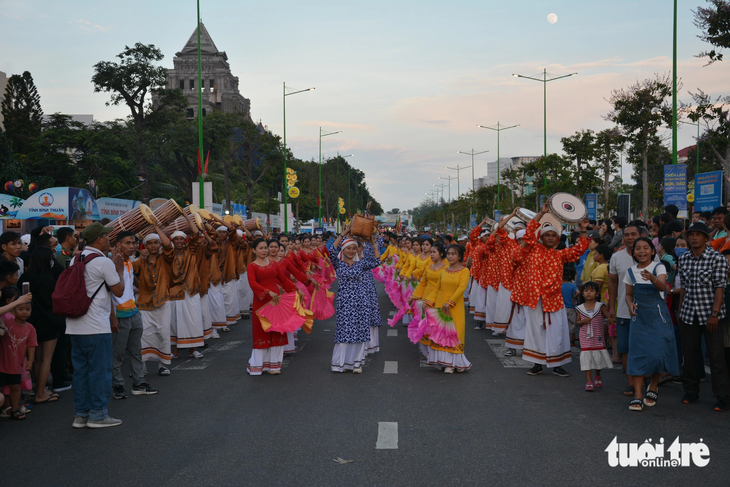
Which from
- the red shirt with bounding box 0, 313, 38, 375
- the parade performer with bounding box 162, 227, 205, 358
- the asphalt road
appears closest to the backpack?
the red shirt with bounding box 0, 313, 38, 375

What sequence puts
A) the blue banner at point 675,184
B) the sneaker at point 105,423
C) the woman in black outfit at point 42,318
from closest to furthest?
the sneaker at point 105,423 → the woman in black outfit at point 42,318 → the blue banner at point 675,184

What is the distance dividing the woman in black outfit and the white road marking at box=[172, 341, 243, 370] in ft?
6.46

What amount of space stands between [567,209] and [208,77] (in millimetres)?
104070

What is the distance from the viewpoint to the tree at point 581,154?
32.8 metres

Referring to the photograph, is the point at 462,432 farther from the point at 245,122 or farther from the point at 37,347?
the point at 245,122

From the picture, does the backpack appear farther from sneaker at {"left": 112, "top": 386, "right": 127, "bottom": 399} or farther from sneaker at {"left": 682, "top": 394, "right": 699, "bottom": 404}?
sneaker at {"left": 682, "top": 394, "right": 699, "bottom": 404}

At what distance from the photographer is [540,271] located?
8289mm

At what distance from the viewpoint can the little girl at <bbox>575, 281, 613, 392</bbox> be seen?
732 cm

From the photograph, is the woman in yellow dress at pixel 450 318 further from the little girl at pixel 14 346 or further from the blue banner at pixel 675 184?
the blue banner at pixel 675 184

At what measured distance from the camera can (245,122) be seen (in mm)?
42938

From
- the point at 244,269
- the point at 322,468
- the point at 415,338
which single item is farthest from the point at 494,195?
the point at 322,468

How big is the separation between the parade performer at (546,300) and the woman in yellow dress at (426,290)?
114 cm

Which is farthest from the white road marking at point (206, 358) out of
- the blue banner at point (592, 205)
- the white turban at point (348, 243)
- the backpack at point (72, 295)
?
the blue banner at point (592, 205)

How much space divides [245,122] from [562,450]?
40.1 m
